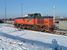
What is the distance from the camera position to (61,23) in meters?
26.5

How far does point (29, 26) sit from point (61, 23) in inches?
255

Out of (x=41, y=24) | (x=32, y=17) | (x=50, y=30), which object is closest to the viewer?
(x=50, y=30)

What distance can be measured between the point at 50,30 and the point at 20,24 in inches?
384

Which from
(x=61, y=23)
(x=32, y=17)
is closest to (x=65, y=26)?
(x=61, y=23)

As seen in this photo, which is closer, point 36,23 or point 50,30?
point 50,30

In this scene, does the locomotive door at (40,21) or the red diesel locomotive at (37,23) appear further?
the locomotive door at (40,21)

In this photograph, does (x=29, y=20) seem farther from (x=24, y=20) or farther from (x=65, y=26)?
(x=65, y=26)

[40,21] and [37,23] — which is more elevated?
[40,21]

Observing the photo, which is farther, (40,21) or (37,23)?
(37,23)

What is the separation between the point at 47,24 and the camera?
25.2 m

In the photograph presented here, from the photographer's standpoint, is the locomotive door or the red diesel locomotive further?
the locomotive door

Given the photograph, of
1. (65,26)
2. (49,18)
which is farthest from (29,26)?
(65,26)

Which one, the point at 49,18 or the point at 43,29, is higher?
the point at 49,18

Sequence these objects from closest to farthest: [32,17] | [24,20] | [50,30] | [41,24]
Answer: [50,30]
[41,24]
[32,17]
[24,20]
